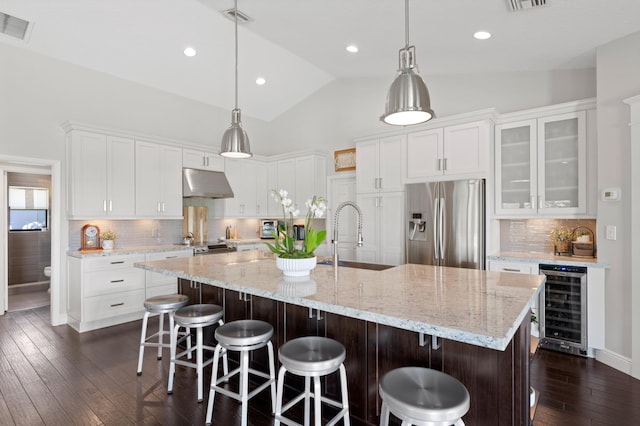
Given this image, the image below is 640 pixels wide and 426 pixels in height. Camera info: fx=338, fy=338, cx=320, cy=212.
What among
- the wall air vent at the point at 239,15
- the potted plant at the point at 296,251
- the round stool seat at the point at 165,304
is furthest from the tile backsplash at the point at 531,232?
the wall air vent at the point at 239,15

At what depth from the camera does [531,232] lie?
407 cm

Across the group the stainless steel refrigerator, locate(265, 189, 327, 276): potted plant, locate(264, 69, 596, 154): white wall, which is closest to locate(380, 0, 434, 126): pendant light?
locate(265, 189, 327, 276): potted plant

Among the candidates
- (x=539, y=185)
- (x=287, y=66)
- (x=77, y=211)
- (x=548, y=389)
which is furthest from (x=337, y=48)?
(x=548, y=389)

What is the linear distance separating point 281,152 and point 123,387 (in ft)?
16.5

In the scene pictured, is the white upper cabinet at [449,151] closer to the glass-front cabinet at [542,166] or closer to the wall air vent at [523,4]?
the glass-front cabinet at [542,166]

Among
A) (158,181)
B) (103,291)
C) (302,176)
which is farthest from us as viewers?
(302,176)

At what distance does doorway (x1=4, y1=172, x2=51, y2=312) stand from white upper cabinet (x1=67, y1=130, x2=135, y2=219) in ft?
9.65

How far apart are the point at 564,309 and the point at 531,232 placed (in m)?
1.00

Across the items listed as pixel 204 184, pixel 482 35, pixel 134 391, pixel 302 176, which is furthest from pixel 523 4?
pixel 204 184

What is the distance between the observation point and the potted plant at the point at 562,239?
3.74 m

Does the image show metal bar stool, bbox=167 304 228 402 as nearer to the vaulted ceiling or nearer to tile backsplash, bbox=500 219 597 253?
the vaulted ceiling

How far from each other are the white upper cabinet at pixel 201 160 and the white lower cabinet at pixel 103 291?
63.3 inches

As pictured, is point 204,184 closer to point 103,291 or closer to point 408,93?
point 103,291

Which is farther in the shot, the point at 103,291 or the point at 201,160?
the point at 201,160
